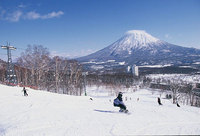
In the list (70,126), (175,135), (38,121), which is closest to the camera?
(175,135)

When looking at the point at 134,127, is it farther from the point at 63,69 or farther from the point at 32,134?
the point at 63,69

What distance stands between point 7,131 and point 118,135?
377 cm

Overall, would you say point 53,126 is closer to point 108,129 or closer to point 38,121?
point 38,121

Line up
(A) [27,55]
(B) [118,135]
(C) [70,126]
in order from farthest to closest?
(A) [27,55]
(C) [70,126]
(B) [118,135]

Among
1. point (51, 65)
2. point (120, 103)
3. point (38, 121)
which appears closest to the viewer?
point (38, 121)

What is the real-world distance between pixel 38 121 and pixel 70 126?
1.65 metres

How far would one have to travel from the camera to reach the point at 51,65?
2694 centimetres

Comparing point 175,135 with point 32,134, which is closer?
point 175,135

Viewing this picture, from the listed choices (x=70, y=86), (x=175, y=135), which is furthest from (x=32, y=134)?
(x=70, y=86)

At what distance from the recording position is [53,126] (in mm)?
5066

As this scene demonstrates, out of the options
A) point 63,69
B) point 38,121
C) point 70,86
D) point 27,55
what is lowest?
point 70,86

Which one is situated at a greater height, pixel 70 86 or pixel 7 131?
pixel 7 131

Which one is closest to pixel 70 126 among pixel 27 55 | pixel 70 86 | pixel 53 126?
pixel 53 126

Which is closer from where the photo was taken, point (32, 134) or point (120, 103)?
point (32, 134)
